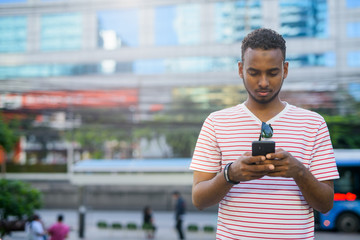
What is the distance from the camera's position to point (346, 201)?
11703 mm

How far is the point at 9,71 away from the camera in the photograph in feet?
94.3

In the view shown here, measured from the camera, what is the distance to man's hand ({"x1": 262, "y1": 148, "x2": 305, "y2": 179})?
1.22m

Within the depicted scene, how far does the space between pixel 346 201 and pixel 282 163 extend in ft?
38.3

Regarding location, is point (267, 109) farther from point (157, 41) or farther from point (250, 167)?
point (157, 41)

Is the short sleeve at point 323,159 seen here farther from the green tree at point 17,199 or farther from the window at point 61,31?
the window at point 61,31

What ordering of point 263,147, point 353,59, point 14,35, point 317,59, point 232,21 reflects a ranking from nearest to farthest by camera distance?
point 263,147 → point 317,59 → point 353,59 → point 232,21 → point 14,35

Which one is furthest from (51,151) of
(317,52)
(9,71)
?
(317,52)

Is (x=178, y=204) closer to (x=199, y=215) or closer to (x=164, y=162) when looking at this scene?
(x=164, y=162)

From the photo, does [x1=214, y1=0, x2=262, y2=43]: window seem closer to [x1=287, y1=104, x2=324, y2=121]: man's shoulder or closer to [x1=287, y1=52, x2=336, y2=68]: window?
[x1=287, y1=52, x2=336, y2=68]: window

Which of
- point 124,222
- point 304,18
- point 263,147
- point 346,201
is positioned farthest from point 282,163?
point 304,18

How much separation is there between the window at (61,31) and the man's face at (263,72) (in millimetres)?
27859

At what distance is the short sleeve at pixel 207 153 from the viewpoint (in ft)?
4.91

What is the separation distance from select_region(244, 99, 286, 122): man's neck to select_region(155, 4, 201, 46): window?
2527 centimetres

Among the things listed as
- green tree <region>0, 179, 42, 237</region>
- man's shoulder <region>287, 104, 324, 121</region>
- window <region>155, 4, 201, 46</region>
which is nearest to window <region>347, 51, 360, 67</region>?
window <region>155, 4, 201, 46</region>
